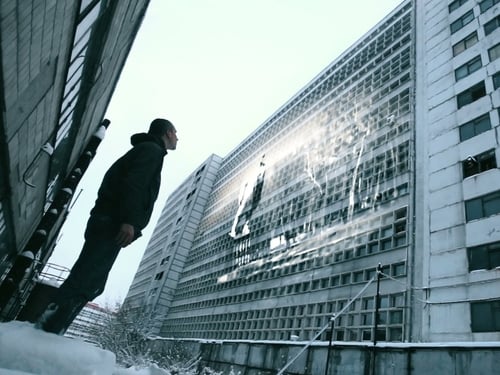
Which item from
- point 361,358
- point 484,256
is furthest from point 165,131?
point 484,256

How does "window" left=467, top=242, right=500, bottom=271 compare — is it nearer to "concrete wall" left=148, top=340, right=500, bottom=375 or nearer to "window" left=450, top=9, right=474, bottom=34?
A: "concrete wall" left=148, top=340, right=500, bottom=375

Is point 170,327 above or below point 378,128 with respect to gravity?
below

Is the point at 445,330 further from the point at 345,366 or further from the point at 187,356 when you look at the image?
the point at 187,356

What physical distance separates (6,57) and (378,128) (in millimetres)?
29163

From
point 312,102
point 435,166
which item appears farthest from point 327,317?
point 312,102

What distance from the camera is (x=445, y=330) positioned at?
16.7 m

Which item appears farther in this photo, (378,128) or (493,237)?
(378,128)

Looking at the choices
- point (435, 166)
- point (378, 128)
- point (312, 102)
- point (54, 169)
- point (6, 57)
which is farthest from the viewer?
point (312, 102)

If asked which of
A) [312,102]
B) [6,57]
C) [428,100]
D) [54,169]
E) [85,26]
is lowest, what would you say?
[6,57]

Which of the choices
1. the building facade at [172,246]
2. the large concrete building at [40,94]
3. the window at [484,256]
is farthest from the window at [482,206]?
the building facade at [172,246]

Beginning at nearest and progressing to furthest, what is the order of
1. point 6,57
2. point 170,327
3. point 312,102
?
point 6,57 < point 312,102 < point 170,327

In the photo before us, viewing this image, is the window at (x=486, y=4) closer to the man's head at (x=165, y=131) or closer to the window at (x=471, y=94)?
the window at (x=471, y=94)

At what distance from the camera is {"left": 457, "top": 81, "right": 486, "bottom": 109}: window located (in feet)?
70.9

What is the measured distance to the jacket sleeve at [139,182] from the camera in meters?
2.82
